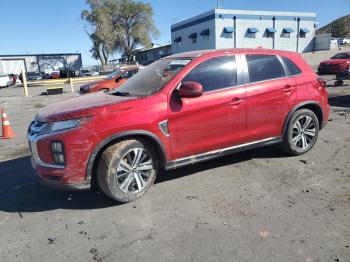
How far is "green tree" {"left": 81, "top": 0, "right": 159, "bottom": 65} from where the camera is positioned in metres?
60.9

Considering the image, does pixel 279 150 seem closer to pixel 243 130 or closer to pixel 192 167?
pixel 243 130

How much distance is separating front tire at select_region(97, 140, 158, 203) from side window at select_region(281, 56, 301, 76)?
266 cm

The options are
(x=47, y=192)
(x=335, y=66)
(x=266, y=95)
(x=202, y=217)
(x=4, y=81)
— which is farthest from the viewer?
(x=4, y=81)

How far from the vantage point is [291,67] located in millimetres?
5625

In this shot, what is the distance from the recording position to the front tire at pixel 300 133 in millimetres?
5585

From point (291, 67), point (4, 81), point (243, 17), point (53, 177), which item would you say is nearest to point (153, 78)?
point (53, 177)

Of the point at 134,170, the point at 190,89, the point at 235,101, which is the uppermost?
the point at 190,89

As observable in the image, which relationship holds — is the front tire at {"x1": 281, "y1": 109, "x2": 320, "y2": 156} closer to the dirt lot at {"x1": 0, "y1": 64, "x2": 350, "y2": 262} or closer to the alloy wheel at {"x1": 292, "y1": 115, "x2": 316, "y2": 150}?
the alloy wheel at {"x1": 292, "y1": 115, "x2": 316, "y2": 150}

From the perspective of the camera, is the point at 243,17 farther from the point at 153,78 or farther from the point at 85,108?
the point at 85,108

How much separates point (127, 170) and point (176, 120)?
0.88 metres

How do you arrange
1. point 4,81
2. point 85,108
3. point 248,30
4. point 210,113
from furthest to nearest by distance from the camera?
point 248,30, point 4,81, point 210,113, point 85,108

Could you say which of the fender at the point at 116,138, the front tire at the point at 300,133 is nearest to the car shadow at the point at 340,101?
the front tire at the point at 300,133

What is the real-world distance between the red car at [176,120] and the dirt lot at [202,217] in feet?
1.21

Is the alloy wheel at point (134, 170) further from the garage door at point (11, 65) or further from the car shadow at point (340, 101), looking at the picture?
the garage door at point (11, 65)
